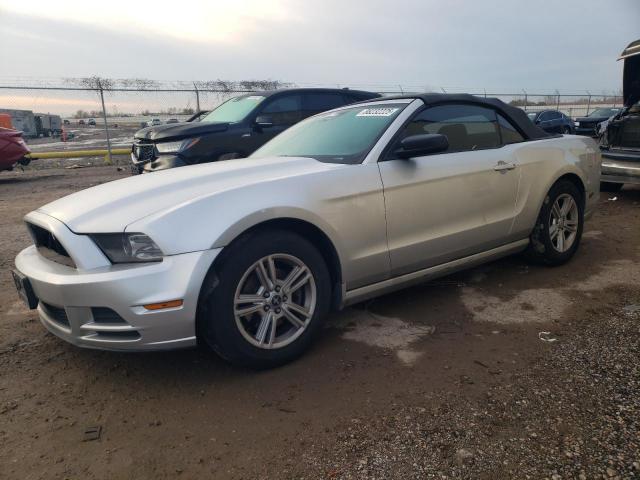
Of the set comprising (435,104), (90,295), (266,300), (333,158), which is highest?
(435,104)

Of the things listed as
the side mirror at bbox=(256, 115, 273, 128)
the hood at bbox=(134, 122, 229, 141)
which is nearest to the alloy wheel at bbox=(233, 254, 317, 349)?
the hood at bbox=(134, 122, 229, 141)

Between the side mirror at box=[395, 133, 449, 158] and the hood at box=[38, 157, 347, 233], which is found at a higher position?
the side mirror at box=[395, 133, 449, 158]

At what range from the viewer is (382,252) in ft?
10.1

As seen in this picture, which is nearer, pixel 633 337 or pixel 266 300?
pixel 266 300

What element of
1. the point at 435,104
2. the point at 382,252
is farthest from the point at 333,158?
the point at 435,104

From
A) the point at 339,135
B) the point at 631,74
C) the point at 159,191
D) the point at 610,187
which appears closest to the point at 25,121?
the point at 610,187

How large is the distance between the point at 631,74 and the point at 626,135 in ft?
3.02

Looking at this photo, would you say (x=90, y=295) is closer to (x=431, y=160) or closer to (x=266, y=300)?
(x=266, y=300)

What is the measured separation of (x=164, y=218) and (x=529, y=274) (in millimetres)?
3201

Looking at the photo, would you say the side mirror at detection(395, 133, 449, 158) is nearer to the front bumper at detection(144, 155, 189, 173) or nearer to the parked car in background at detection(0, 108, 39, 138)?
the front bumper at detection(144, 155, 189, 173)

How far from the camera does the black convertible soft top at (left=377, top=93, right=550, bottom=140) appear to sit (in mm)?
3614

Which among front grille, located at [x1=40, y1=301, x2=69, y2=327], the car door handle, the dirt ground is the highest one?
the car door handle

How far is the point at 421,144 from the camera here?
310 centimetres

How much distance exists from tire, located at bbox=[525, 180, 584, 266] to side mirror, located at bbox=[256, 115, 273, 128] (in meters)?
4.32
